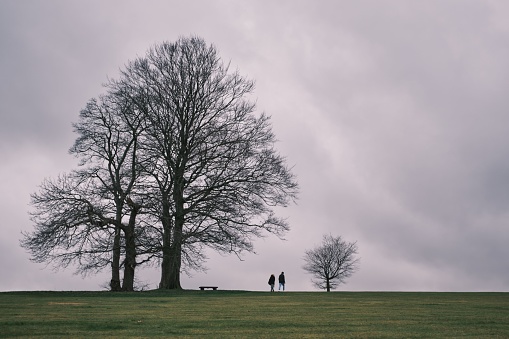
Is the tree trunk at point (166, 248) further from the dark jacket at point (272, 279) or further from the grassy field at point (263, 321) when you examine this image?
the grassy field at point (263, 321)

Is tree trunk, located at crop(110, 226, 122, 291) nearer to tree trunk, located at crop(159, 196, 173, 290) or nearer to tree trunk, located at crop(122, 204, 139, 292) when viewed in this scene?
tree trunk, located at crop(122, 204, 139, 292)

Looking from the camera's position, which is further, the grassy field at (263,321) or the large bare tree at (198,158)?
the large bare tree at (198,158)

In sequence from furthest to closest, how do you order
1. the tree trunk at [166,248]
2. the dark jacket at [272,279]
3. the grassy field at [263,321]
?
the dark jacket at [272,279]
the tree trunk at [166,248]
the grassy field at [263,321]

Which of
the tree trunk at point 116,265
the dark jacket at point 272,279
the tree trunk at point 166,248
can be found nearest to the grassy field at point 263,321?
the tree trunk at point 166,248

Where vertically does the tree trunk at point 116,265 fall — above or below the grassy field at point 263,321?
above

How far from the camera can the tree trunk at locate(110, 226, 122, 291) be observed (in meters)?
38.2

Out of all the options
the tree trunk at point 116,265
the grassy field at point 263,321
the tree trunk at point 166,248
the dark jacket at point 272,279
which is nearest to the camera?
the grassy field at point 263,321

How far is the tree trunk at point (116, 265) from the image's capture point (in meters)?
38.2

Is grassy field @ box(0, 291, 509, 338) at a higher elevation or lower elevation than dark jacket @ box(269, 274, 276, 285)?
lower

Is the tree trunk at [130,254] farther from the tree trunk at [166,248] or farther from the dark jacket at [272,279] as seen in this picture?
the dark jacket at [272,279]

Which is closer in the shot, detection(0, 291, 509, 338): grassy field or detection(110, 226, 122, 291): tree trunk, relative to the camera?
detection(0, 291, 509, 338): grassy field

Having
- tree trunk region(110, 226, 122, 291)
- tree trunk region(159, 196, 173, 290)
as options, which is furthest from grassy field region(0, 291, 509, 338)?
tree trunk region(110, 226, 122, 291)

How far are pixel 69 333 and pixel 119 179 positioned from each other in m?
24.7

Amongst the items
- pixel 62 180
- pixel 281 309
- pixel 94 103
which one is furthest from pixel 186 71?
pixel 281 309
